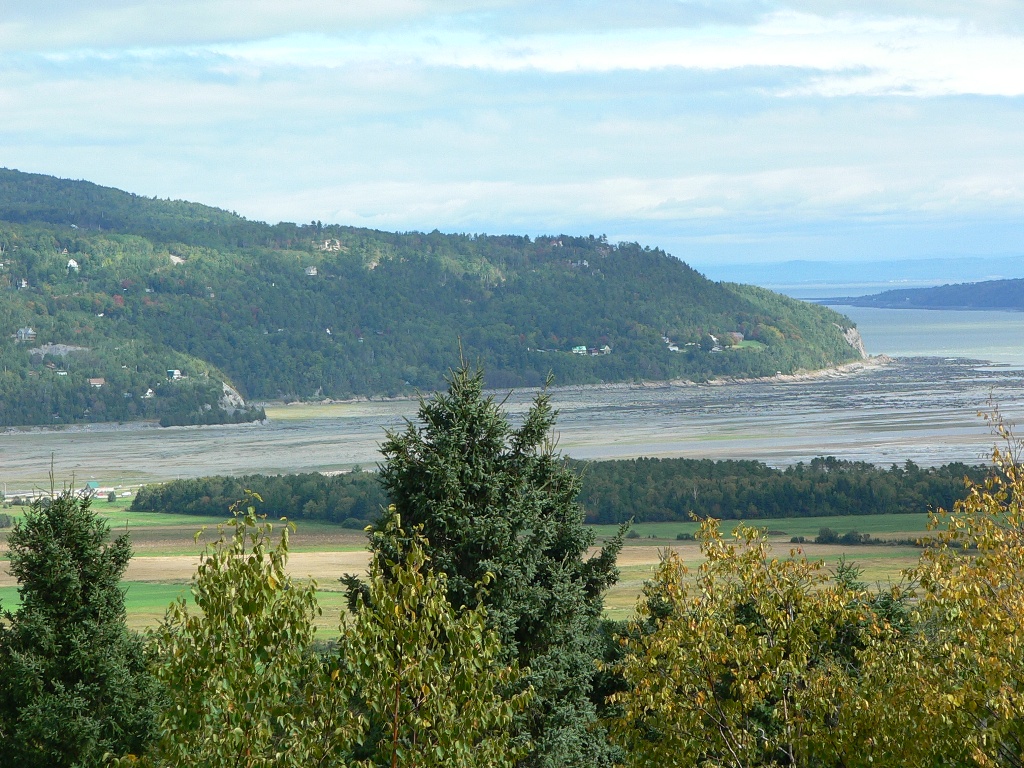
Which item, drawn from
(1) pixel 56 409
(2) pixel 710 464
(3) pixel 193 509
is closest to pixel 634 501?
(2) pixel 710 464

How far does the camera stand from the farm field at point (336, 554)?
44.2 m

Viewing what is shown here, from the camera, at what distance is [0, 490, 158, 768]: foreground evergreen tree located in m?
16.1

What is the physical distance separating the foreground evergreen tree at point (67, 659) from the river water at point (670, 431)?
5246 centimetres

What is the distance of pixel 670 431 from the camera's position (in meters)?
121

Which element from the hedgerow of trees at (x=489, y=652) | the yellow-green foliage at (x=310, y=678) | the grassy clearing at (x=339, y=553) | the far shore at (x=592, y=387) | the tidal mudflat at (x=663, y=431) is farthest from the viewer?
the far shore at (x=592, y=387)

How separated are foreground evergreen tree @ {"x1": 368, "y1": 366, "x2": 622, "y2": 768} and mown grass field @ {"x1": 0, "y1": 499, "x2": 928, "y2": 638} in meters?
18.9

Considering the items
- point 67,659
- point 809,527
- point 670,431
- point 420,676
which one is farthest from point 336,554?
point 670,431

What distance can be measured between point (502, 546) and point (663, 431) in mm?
105203

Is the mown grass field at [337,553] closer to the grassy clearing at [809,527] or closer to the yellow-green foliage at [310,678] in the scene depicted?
the grassy clearing at [809,527]

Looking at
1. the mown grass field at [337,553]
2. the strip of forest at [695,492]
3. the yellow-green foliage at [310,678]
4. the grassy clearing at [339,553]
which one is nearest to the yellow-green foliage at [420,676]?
the yellow-green foliage at [310,678]

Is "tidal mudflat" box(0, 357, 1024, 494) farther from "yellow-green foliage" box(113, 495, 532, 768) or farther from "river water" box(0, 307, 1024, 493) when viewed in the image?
"yellow-green foliage" box(113, 495, 532, 768)

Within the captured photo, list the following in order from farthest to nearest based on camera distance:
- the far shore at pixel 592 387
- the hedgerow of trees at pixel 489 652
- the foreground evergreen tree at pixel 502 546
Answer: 1. the far shore at pixel 592 387
2. the foreground evergreen tree at pixel 502 546
3. the hedgerow of trees at pixel 489 652

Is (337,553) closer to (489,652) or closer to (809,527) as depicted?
(809,527)

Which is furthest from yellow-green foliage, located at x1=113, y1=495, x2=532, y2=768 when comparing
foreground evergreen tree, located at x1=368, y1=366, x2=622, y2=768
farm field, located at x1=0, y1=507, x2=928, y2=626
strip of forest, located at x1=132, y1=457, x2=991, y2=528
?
strip of forest, located at x1=132, y1=457, x2=991, y2=528
